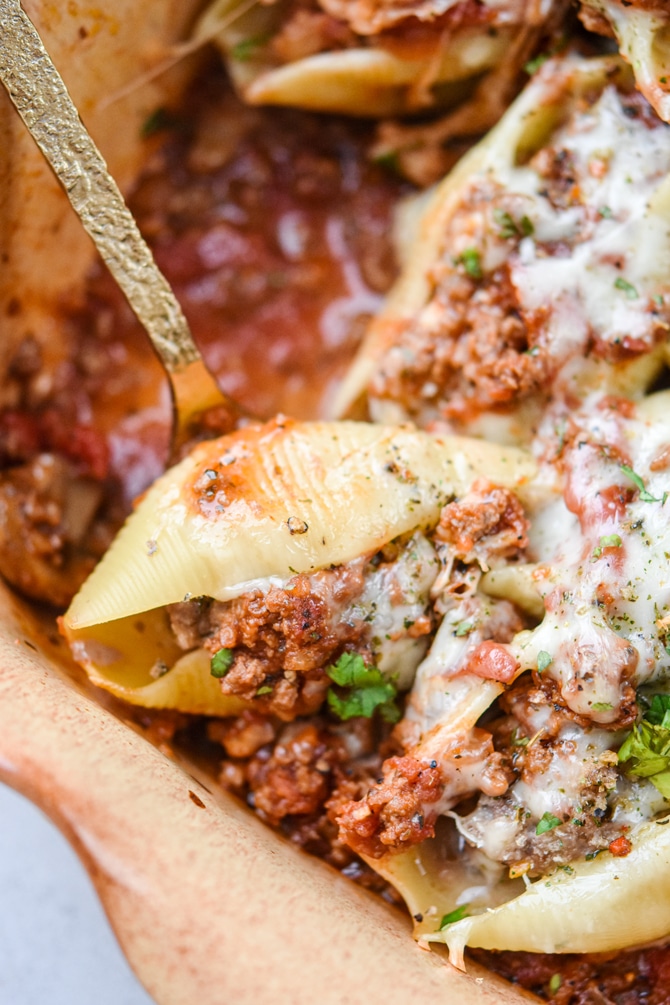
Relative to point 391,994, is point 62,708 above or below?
above

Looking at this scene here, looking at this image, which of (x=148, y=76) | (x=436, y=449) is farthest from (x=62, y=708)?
(x=148, y=76)

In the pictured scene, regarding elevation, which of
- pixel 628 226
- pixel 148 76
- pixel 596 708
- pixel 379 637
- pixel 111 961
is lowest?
pixel 111 961

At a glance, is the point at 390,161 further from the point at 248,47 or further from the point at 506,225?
the point at 506,225

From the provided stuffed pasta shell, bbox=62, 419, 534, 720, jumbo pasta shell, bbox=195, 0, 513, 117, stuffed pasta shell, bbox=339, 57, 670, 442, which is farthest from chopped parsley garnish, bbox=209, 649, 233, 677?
jumbo pasta shell, bbox=195, 0, 513, 117

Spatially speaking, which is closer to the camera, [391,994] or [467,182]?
[391,994]

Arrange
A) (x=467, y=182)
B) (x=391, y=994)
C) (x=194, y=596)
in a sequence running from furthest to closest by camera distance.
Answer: (x=467, y=182), (x=194, y=596), (x=391, y=994)

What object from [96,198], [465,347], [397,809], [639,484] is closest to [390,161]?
[465,347]

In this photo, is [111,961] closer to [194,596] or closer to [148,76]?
[194,596]

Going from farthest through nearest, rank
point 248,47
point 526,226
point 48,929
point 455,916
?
point 248,47
point 48,929
point 526,226
point 455,916
